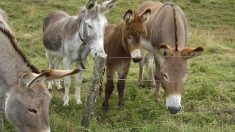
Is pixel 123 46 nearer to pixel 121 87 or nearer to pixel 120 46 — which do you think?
pixel 120 46

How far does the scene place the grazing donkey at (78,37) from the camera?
21.7ft

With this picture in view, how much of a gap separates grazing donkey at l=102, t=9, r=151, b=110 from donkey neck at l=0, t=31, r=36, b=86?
2.21 m

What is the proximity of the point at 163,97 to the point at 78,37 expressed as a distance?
1.91 meters

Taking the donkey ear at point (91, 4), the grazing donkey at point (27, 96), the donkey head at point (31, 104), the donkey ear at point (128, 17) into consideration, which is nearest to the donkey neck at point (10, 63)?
the grazing donkey at point (27, 96)

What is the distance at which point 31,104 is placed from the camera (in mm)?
4422

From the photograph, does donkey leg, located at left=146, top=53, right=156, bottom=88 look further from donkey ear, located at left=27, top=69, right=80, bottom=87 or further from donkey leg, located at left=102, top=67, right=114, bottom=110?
donkey ear, located at left=27, top=69, right=80, bottom=87

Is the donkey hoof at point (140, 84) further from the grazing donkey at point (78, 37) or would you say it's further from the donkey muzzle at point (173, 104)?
the donkey muzzle at point (173, 104)

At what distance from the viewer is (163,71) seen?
6020mm

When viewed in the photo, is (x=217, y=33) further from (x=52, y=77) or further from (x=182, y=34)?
(x=52, y=77)

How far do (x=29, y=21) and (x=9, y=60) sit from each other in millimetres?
8523

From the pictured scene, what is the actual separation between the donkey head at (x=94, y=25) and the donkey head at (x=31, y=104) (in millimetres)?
2105

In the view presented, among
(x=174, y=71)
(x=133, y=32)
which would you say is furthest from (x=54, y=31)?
(x=174, y=71)

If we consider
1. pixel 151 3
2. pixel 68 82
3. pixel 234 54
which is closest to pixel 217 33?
pixel 234 54

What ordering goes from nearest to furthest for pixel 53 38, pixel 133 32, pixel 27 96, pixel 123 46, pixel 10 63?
pixel 27 96 < pixel 10 63 < pixel 133 32 < pixel 123 46 < pixel 53 38
